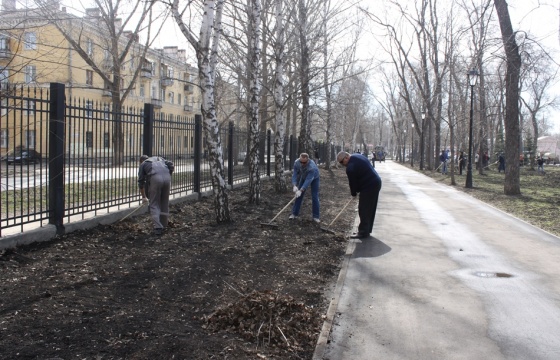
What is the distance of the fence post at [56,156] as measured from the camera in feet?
21.5

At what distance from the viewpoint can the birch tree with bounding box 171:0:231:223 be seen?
26.2 feet

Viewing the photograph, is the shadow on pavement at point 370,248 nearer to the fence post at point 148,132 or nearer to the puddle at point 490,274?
the puddle at point 490,274

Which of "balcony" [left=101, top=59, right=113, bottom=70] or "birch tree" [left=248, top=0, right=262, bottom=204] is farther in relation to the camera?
"balcony" [left=101, top=59, right=113, bottom=70]

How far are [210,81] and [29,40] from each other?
285 centimetres

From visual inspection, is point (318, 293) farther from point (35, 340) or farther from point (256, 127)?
point (256, 127)

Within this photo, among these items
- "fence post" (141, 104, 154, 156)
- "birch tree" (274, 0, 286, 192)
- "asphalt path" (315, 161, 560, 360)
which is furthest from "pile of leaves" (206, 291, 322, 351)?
"birch tree" (274, 0, 286, 192)

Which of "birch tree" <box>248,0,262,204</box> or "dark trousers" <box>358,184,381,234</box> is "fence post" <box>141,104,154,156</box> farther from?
"dark trousers" <box>358,184,381,234</box>

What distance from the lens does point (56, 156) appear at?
664cm

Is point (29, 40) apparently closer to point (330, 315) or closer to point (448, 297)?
point (330, 315)

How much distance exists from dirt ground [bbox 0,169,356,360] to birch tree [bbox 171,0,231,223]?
74 cm

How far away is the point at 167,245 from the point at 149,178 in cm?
136

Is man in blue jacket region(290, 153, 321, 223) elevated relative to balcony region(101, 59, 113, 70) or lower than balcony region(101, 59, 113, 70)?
lower

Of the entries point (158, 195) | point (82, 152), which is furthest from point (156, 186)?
point (82, 152)

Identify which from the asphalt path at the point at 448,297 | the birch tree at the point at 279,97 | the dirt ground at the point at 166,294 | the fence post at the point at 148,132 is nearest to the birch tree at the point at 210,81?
the dirt ground at the point at 166,294
